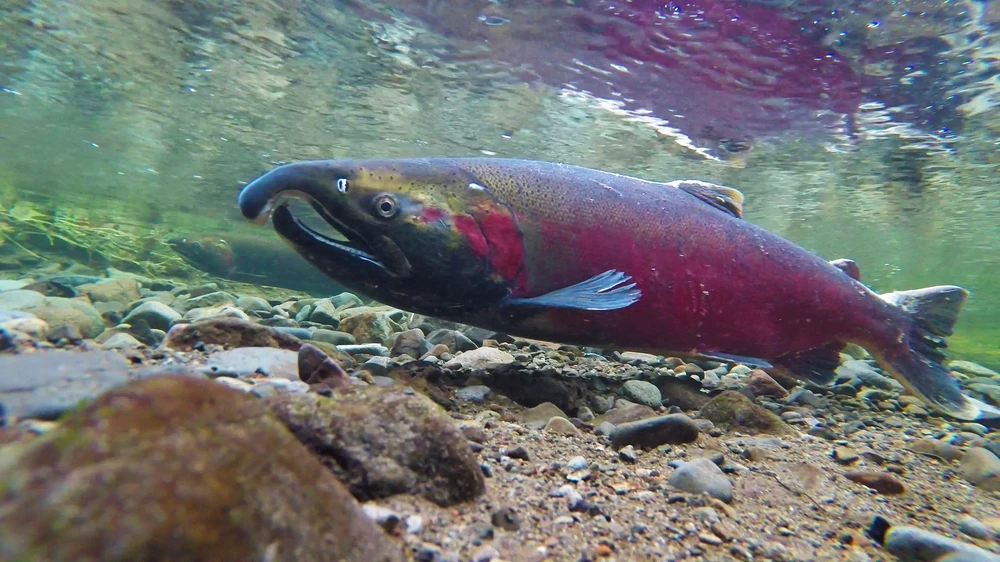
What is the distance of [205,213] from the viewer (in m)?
30.7

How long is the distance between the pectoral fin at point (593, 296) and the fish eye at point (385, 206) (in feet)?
2.76

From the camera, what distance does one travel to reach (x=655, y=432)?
94.3 inches

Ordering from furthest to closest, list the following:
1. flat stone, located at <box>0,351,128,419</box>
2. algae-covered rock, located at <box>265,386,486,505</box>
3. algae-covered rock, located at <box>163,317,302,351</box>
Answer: algae-covered rock, located at <box>163,317,302,351</box>
algae-covered rock, located at <box>265,386,486,505</box>
flat stone, located at <box>0,351,128,419</box>

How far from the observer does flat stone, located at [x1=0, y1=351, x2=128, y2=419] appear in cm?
125

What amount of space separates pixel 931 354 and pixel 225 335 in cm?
503

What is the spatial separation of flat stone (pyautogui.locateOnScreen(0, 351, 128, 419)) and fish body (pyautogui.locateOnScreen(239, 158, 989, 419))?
1051 mm

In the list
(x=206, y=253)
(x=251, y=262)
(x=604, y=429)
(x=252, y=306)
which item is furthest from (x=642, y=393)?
(x=206, y=253)

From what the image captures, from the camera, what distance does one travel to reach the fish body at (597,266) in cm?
272

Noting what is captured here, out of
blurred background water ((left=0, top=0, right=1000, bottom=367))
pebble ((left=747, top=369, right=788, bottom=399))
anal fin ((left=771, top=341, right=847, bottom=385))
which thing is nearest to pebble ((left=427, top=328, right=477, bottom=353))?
pebble ((left=747, top=369, right=788, bottom=399))

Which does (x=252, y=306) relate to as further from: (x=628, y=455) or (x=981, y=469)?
(x=981, y=469)

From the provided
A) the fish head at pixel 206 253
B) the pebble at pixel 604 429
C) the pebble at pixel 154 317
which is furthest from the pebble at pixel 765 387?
the fish head at pixel 206 253

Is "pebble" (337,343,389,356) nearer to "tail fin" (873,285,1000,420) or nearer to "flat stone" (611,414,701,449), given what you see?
"flat stone" (611,414,701,449)

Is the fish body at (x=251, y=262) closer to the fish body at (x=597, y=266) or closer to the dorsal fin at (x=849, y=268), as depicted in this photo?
the fish body at (x=597, y=266)

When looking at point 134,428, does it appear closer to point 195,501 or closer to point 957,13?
point 195,501
